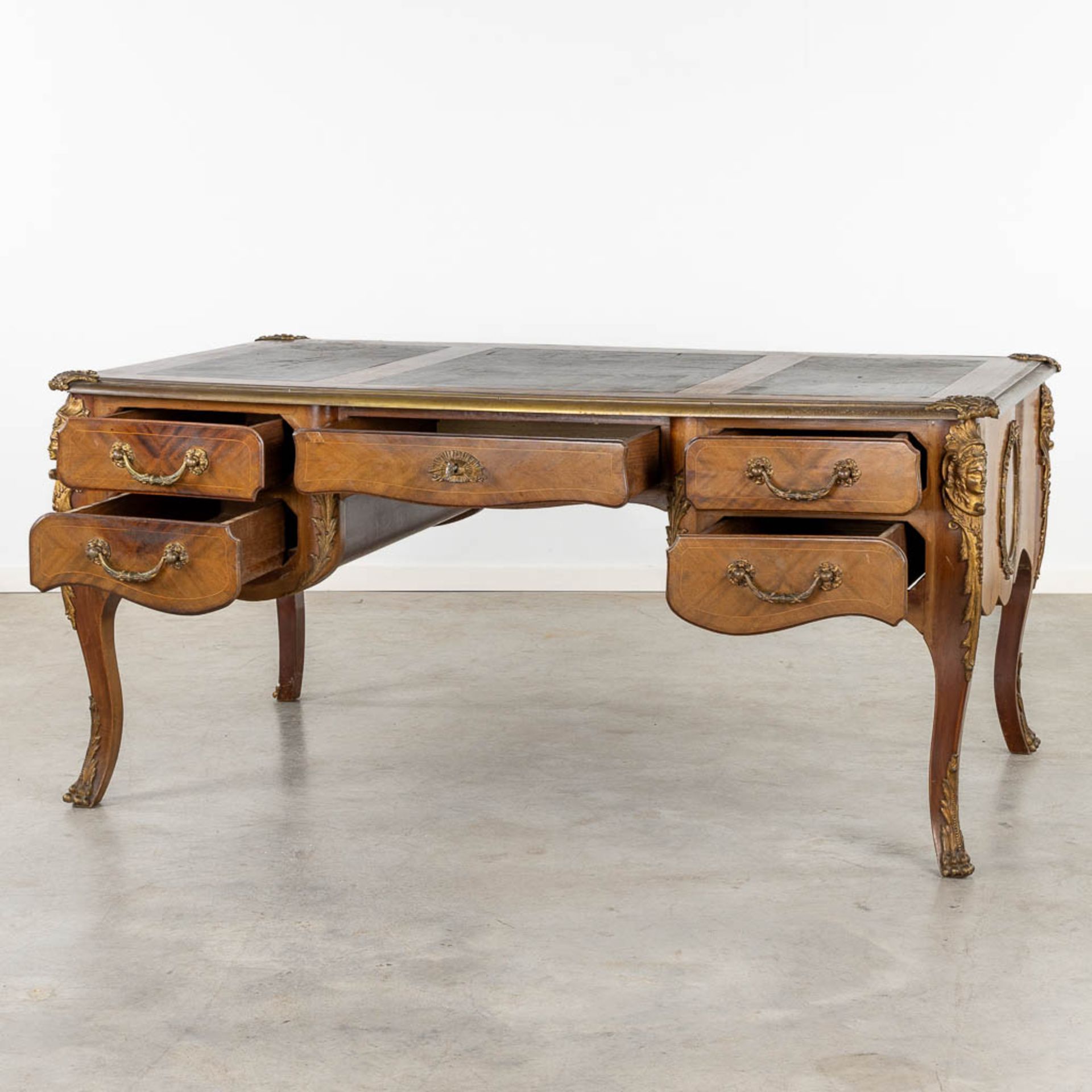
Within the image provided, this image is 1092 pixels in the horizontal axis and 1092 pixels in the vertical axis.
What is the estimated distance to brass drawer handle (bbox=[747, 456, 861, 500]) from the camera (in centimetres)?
273

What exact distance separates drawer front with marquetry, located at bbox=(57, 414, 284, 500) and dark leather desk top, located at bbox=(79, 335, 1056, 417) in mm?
94

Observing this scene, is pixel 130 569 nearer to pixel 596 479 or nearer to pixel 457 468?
pixel 457 468

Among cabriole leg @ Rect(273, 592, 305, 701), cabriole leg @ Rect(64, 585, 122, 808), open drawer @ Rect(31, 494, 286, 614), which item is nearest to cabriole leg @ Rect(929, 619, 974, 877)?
open drawer @ Rect(31, 494, 286, 614)

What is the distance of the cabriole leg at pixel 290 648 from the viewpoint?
12.9 feet

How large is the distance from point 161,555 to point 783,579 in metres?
1.08

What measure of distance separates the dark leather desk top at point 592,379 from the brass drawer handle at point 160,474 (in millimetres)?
Answer: 126

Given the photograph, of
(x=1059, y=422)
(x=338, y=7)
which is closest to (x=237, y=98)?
(x=338, y=7)

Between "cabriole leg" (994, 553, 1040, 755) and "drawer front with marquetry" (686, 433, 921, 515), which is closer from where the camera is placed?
"drawer front with marquetry" (686, 433, 921, 515)

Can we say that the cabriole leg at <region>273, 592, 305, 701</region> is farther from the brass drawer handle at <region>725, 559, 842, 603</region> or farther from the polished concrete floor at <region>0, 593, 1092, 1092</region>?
the brass drawer handle at <region>725, 559, 842, 603</region>

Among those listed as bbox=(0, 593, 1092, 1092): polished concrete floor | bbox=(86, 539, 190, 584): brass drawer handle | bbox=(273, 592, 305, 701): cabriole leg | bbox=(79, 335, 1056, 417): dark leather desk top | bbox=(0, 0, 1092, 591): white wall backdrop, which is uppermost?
bbox=(0, 0, 1092, 591): white wall backdrop

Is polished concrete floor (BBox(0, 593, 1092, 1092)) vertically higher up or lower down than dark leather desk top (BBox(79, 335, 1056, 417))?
lower down

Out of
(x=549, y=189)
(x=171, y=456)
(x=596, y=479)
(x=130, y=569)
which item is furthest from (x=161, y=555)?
(x=549, y=189)

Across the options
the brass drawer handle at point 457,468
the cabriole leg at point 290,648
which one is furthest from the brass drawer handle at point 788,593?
the cabriole leg at point 290,648

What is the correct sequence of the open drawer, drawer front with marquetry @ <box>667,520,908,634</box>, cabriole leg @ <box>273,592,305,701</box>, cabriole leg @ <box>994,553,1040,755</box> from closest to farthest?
drawer front with marquetry @ <box>667,520,908,634</box> < the open drawer < cabriole leg @ <box>994,553,1040,755</box> < cabriole leg @ <box>273,592,305,701</box>
